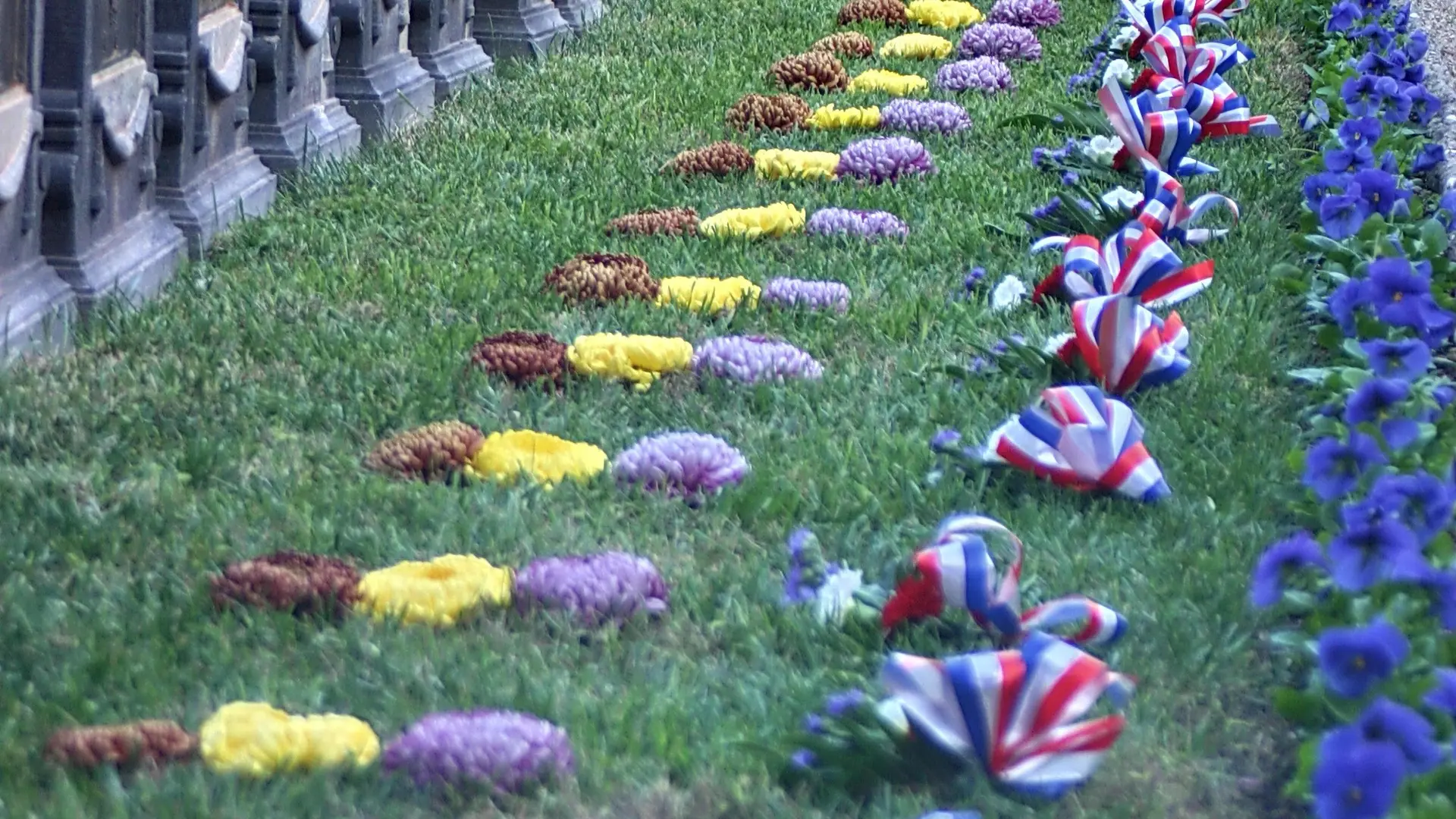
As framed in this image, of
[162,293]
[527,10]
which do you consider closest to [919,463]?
[162,293]

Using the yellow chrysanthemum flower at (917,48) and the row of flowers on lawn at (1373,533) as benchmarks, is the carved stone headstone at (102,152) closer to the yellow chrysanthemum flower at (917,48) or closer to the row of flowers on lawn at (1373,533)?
the row of flowers on lawn at (1373,533)

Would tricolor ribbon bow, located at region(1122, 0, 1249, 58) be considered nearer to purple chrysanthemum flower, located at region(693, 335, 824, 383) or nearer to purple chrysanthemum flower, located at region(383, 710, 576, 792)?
purple chrysanthemum flower, located at region(693, 335, 824, 383)

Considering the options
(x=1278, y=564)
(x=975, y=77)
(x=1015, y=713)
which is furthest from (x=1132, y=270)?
(x=975, y=77)

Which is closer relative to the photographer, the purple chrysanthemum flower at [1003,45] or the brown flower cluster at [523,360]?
the brown flower cluster at [523,360]

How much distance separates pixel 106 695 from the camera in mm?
2568

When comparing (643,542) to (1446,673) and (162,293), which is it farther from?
(162,293)

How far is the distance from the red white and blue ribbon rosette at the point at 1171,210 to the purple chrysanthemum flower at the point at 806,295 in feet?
2.49

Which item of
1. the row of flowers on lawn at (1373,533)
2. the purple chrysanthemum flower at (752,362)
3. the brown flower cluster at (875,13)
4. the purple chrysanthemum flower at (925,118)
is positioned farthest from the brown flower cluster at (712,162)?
the brown flower cluster at (875,13)

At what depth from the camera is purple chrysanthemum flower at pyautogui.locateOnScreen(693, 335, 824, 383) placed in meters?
3.88

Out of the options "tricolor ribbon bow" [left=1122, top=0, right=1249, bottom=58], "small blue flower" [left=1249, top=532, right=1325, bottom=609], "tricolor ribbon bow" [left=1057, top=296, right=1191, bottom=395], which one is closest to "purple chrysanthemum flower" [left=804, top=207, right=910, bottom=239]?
"tricolor ribbon bow" [left=1057, top=296, right=1191, bottom=395]

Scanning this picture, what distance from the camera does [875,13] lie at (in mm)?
8094

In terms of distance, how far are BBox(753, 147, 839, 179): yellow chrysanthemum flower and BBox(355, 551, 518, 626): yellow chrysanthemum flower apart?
2832 mm

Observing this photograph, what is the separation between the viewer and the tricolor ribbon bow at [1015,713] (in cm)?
235

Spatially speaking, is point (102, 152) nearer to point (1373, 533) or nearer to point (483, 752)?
point (483, 752)
